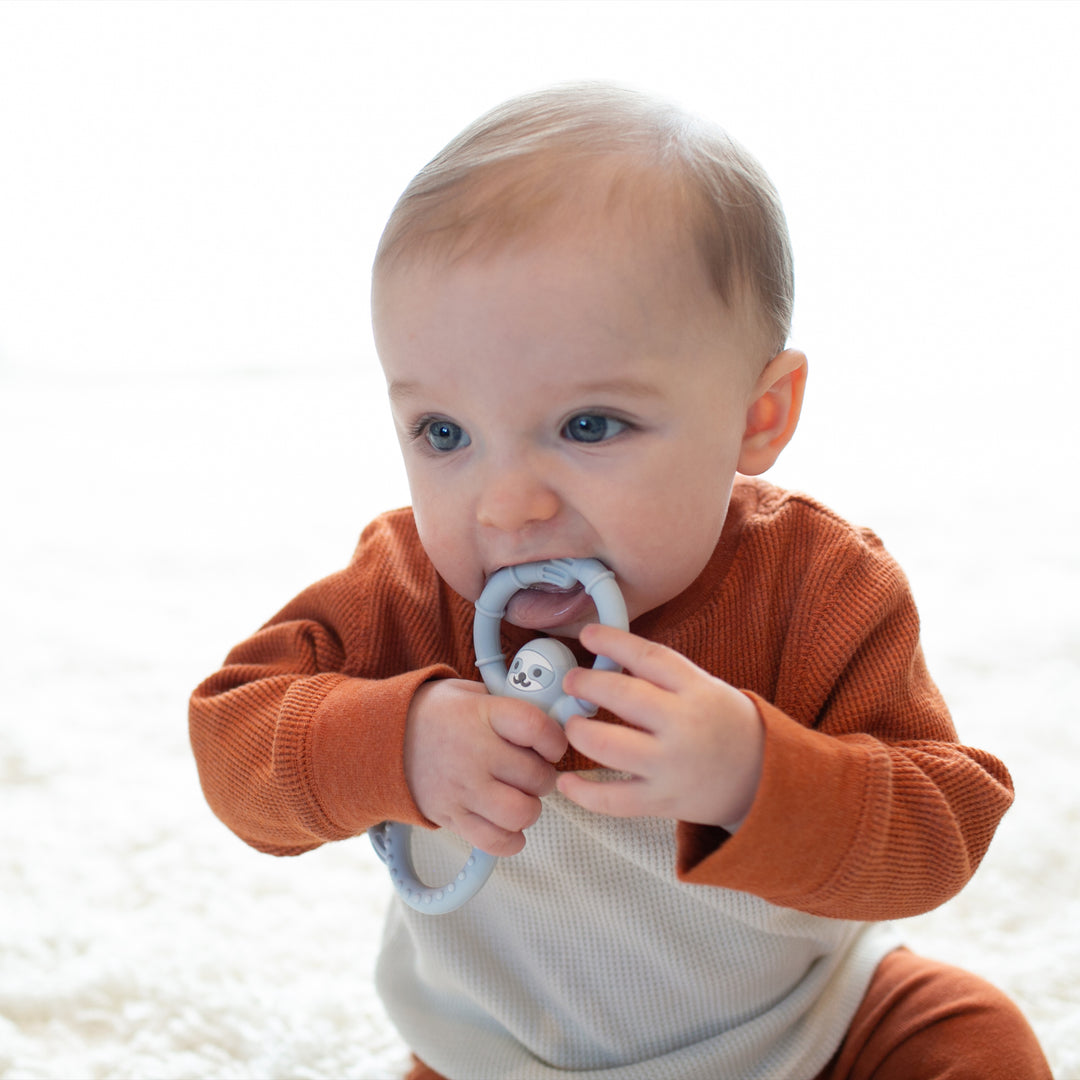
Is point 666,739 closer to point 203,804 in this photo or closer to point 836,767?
point 836,767

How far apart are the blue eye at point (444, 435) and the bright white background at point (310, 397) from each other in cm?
53

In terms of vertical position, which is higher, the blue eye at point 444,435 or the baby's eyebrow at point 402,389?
the baby's eyebrow at point 402,389

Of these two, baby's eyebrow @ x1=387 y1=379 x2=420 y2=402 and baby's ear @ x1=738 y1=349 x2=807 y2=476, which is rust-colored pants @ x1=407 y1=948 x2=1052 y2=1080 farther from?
baby's eyebrow @ x1=387 y1=379 x2=420 y2=402

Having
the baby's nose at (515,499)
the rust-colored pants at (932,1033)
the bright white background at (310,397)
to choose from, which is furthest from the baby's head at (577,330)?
the bright white background at (310,397)

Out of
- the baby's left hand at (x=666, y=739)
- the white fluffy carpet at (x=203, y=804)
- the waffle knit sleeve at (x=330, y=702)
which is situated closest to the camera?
the baby's left hand at (x=666, y=739)

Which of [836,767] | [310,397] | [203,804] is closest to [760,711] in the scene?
[836,767]

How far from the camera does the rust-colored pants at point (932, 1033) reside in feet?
2.81

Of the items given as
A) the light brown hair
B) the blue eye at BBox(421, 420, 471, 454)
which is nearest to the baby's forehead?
the light brown hair

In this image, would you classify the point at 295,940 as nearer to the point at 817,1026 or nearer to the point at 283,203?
the point at 817,1026

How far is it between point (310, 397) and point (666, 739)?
2.27 m

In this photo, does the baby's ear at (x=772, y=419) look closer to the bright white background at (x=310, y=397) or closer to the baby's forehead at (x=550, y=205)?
the baby's forehead at (x=550, y=205)

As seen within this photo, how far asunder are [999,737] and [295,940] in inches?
29.4

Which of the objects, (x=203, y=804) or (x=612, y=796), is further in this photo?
(x=203, y=804)

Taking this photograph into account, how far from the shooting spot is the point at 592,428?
2.39 ft
